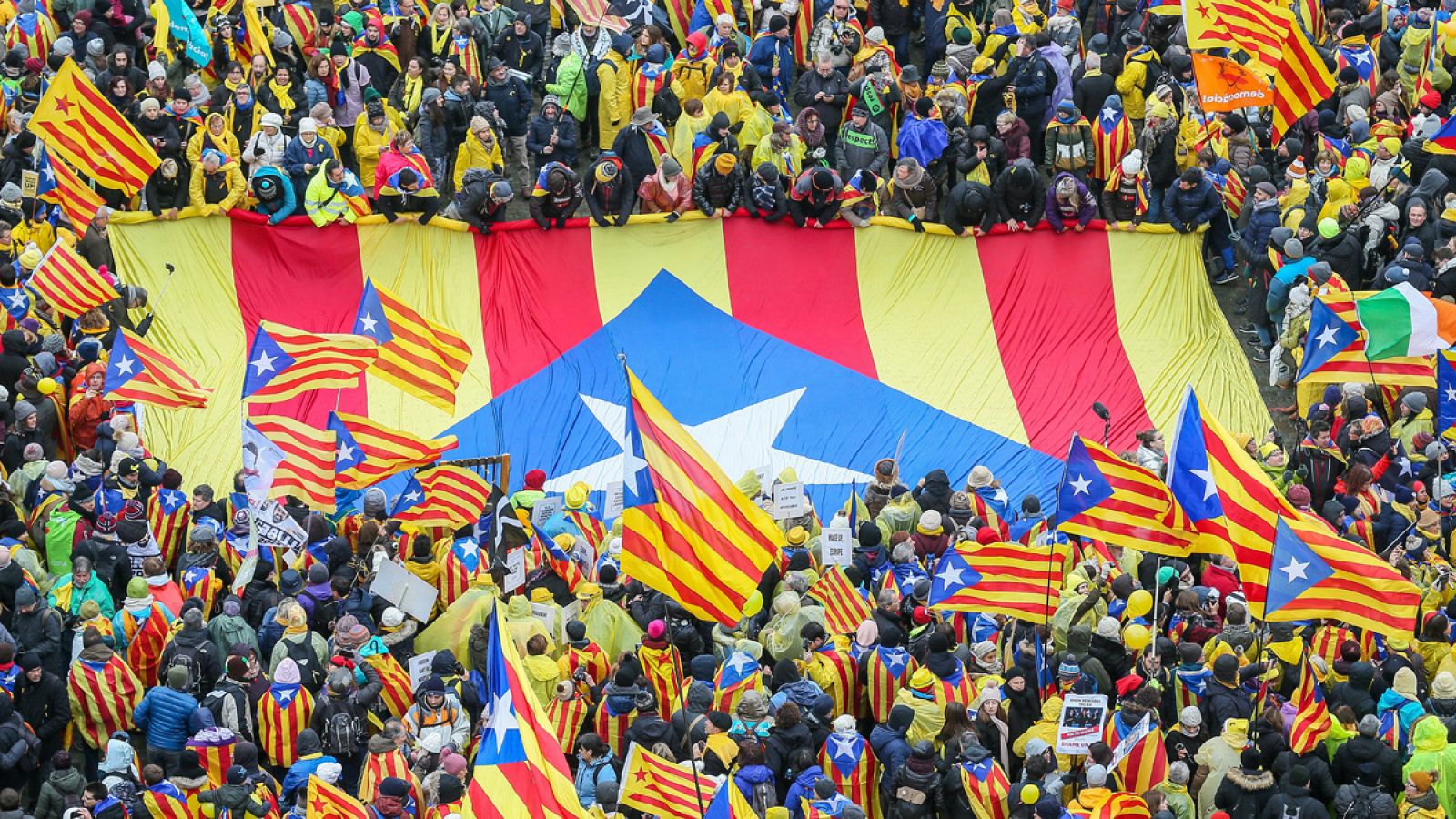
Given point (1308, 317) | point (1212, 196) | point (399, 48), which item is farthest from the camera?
point (399, 48)

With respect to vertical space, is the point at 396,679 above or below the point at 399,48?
below

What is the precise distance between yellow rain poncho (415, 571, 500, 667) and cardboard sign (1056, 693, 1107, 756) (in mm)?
4750

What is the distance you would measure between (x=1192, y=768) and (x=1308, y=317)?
7056 millimetres

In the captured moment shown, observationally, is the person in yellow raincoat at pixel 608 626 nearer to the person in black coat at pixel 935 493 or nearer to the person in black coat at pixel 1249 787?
the person in black coat at pixel 935 493

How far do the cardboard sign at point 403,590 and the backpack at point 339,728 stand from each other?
4.52ft

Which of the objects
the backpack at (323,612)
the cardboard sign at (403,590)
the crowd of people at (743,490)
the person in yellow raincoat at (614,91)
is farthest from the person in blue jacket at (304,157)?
the cardboard sign at (403,590)

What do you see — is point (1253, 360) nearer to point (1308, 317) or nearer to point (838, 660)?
point (1308, 317)

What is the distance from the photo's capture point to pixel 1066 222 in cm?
2741

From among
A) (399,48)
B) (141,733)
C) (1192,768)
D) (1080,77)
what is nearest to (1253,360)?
(1080,77)

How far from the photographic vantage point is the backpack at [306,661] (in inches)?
798

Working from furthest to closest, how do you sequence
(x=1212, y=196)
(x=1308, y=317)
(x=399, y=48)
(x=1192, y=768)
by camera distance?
(x=399, y=48)
(x=1212, y=196)
(x=1308, y=317)
(x=1192, y=768)

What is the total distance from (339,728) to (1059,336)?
975cm

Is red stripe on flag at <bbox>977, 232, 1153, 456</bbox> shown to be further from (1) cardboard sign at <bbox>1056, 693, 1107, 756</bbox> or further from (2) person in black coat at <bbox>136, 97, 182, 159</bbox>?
(2) person in black coat at <bbox>136, 97, 182, 159</bbox>

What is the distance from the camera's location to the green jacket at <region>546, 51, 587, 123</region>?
28.7 m
